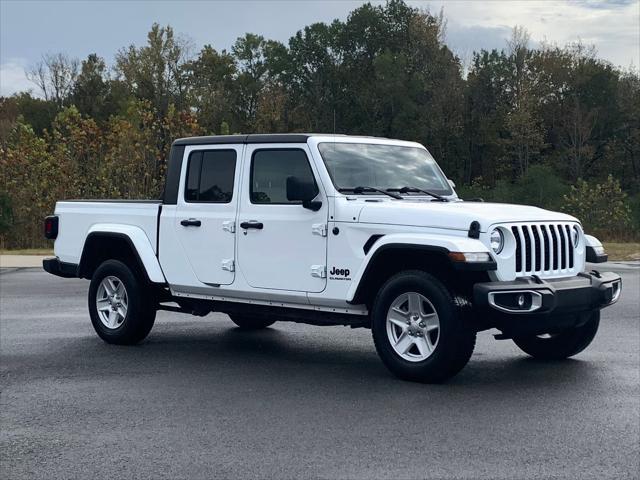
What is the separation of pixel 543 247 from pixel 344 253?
165 cm

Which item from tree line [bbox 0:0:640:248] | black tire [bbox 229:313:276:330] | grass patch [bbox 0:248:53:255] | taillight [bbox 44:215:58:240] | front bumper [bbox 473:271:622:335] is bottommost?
grass patch [bbox 0:248:53:255]

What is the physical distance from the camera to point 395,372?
7.33 metres

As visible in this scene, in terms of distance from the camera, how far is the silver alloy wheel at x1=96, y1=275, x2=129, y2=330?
9.35 m

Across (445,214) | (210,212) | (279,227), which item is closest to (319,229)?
(279,227)

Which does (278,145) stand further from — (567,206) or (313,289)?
(567,206)

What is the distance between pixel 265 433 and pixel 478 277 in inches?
90.0

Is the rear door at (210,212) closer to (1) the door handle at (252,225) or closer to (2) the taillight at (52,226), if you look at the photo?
(1) the door handle at (252,225)

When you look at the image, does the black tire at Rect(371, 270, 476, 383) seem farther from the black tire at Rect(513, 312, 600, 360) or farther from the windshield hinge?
the black tire at Rect(513, 312, 600, 360)

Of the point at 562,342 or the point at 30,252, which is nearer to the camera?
the point at 562,342

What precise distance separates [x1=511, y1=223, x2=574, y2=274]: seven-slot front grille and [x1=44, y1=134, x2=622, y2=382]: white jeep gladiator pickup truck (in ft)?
0.04

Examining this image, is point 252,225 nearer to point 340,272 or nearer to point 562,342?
point 340,272

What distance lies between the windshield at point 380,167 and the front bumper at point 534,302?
5.63 feet

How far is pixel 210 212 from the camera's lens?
862cm

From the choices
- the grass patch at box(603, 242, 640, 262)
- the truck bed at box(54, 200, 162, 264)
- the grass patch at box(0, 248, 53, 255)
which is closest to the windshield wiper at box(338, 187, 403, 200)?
the truck bed at box(54, 200, 162, 264)
